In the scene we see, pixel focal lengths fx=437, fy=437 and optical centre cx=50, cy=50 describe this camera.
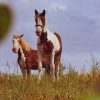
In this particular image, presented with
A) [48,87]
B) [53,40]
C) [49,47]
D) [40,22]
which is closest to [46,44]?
[49,47]

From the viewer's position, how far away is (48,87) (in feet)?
28.3

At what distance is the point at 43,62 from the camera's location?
37.9 feet

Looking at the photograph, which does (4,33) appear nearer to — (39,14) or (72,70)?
(72,70)

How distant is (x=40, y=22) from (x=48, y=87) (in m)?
2.62

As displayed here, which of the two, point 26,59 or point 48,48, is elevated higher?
point 48,48

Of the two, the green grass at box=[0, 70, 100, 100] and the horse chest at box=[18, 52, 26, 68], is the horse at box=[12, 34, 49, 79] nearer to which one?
the horse chest at box=[18, 52, 26, 68]

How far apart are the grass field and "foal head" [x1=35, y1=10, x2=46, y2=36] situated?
1.36m

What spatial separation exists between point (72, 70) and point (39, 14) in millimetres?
1758

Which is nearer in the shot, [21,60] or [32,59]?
[21,60]

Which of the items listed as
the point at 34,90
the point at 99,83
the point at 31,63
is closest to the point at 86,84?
the point at 34,90

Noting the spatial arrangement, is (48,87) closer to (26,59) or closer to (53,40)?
(53,40)

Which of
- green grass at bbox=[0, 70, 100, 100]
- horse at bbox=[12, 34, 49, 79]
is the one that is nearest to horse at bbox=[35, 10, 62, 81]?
horse at bbox=[12, 34, 49, 79]

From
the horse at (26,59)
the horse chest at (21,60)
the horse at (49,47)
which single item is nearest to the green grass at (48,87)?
the horse at (49,47)

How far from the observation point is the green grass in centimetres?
692
